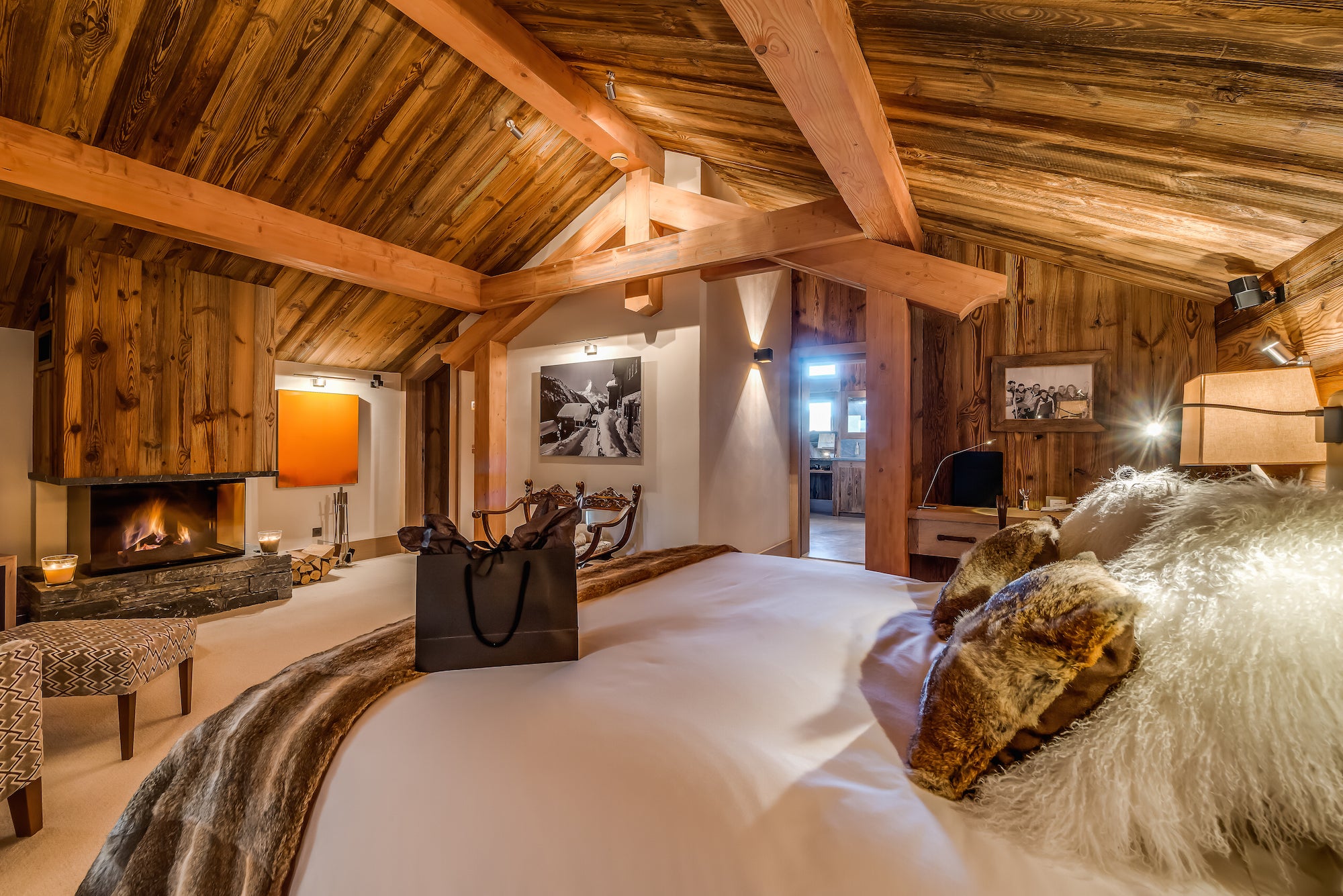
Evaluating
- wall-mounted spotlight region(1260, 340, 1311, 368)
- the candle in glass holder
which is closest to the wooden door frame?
wall-mounted spotlight region(1260, 340, 1311, 368)

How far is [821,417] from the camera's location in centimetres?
920

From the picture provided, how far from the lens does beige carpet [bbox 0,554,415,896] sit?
5.18 ft

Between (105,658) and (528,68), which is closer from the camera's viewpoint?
(105,658)

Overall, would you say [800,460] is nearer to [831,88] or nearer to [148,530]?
[831,88]

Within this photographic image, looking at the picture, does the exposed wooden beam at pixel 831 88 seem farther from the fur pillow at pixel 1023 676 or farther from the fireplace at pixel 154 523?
the fireplace at pixel 154 523

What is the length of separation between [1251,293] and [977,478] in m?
1.80

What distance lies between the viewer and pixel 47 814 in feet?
5.73

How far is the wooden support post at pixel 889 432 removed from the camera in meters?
3.14

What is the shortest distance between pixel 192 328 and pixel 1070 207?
5242 millimetres

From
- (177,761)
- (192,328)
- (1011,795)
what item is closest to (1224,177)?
(1011,795)

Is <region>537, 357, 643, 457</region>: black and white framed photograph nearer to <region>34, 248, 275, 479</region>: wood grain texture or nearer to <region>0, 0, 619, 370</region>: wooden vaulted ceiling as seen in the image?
<region>0, 0, 619, 370</region>: wooden vaulted ceiling

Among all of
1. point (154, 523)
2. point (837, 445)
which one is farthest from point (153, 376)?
point (837, 445)

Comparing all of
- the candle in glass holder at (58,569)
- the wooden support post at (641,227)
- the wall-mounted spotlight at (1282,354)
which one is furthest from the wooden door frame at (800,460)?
the candle in glass holder at (58,569)

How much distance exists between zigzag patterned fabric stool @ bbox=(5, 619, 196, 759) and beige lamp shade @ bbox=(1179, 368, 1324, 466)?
12.3 ft
